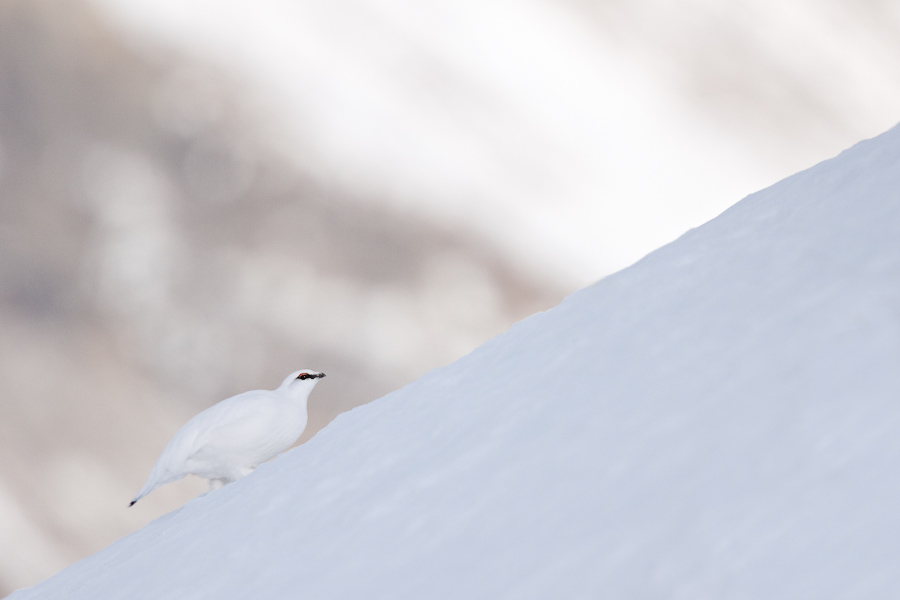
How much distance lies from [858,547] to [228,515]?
5.84 ft

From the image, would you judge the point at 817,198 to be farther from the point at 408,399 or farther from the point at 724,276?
the point at 408,399

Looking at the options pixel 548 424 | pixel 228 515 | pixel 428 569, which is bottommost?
pixel 428 569

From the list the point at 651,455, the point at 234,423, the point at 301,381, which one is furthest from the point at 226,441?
the point at 651,455

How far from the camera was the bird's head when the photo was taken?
395cm

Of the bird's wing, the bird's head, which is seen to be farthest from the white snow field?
the bird's head

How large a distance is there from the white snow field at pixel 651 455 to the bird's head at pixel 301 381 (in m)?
1.49

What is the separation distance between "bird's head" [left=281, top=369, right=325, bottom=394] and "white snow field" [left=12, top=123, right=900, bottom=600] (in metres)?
1.49

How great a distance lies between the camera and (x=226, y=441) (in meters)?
3.26

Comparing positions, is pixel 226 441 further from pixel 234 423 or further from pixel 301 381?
pixel 301 381

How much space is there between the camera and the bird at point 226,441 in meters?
3.27

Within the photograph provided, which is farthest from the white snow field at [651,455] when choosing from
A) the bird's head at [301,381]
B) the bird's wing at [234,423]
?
the bird's head at [301,381]

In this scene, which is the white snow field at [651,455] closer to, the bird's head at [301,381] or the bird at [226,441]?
the bird at [226,441]

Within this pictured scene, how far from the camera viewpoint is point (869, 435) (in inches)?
42.6

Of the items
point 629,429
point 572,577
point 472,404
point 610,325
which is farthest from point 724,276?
point 572,577
